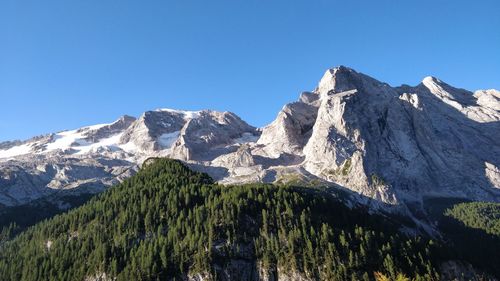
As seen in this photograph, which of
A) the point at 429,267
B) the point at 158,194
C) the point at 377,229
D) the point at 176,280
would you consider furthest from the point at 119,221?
the point at 429,267

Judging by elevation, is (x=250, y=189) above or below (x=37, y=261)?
above

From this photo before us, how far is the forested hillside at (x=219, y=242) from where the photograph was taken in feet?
392

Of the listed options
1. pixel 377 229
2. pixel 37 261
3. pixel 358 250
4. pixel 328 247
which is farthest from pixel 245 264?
pixel 37 261

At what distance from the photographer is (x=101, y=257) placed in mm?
130750

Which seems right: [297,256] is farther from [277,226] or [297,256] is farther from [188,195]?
[188,195]

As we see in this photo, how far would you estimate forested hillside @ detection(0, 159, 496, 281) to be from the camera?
119500 mm

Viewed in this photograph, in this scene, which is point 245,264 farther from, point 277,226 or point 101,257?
point 101,257

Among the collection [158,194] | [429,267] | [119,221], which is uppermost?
[158,194]

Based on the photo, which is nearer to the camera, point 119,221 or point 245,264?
point 245,264

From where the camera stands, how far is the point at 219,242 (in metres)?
128

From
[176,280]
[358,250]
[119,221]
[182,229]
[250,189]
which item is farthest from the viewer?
[250,189]

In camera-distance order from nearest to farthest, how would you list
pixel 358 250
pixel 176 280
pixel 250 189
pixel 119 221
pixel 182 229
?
pixel 176 280
pixel 358 250
pixel 182 229
pixel 119 221
pixel 250 189

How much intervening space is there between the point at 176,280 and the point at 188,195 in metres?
45.4

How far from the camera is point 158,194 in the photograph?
166m
